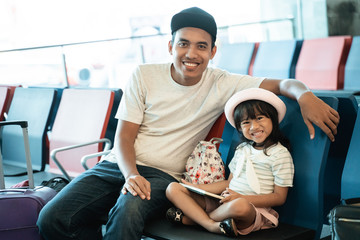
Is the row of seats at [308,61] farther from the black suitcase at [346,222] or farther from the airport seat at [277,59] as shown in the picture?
the black suitcase at [346,222]

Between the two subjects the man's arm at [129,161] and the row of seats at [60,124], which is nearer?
the man's arm at [129,161]

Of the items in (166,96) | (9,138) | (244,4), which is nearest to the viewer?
(166,96)

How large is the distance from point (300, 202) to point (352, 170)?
26 centimetres

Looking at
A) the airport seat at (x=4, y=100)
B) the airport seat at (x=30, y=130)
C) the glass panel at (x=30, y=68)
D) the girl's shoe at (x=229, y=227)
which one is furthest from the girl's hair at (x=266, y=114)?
the glass panel at (x=30, y=68)

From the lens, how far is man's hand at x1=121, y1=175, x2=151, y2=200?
2094 mm

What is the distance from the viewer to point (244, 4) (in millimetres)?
9734

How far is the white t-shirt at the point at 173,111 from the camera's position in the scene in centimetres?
237

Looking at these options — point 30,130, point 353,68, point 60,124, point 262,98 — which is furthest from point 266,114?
point 353,68

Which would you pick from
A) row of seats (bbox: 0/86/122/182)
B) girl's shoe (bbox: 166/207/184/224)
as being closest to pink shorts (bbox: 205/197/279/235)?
girl's shoe (bbox: 166/207/184/224)

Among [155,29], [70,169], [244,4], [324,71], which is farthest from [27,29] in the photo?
[70,169]

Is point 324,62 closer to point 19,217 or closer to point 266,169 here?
point 266,169

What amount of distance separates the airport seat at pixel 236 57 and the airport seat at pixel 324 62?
806 millimetres

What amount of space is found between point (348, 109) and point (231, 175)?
605mm

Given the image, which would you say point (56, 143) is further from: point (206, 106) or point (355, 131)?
point (355, 131)
